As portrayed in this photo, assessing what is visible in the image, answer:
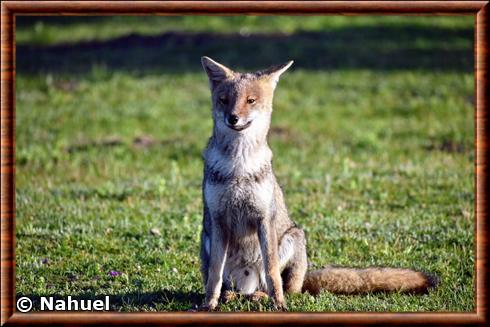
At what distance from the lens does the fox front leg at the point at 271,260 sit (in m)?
7.47

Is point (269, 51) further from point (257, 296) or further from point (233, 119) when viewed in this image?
point (233, 119)

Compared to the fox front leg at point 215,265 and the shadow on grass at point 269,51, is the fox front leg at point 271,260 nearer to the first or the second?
the fox front leg at point 215,265

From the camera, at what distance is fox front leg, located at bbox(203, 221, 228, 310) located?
7.55m

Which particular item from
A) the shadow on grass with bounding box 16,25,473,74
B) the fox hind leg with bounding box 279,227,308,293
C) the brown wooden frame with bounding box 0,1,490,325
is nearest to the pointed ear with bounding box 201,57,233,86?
the brown wooden frame with bounding box 0,1,490,325

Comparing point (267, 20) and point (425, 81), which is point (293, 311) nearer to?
point (425, 81)

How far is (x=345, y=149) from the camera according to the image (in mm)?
→ 16312

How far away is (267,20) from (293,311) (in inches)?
893

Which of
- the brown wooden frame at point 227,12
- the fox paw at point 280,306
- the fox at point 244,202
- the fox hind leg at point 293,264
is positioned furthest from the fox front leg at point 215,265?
the brown wooden frame at point 227,12

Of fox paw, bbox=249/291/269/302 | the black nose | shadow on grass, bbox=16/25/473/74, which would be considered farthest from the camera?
shadow on grass, bbox=16/25/473/74

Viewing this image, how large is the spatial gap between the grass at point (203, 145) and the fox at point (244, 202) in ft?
1.08

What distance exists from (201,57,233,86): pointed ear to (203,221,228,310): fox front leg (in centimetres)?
146

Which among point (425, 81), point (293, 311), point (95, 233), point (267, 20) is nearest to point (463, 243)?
point (293, 311)

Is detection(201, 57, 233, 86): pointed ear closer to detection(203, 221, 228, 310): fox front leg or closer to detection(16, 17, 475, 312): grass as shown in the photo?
detection(203, 221, 228, 310): fox front leg

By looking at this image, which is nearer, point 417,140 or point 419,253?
point 419,253
